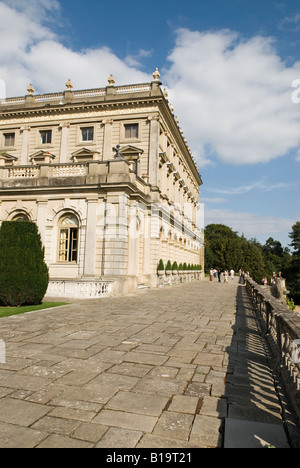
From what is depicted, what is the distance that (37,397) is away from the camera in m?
3.68

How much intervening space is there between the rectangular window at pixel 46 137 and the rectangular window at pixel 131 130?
682cm

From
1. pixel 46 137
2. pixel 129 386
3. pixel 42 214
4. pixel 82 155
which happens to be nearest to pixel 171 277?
pixel 82 155

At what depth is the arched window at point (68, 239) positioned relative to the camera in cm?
1675

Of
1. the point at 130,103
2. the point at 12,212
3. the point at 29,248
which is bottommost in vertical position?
the point at 29,248

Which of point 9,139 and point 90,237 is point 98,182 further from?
point 9,139

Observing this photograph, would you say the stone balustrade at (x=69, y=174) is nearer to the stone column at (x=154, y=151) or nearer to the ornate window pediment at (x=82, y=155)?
the stone column at (x=154, y=151)

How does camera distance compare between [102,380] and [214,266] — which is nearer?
[102,380]

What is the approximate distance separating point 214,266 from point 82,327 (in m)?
61.3

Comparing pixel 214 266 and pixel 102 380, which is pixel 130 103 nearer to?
pixel 102 380

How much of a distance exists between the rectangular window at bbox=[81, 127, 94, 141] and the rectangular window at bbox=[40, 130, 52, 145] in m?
2.97

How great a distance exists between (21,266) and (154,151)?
15450mm

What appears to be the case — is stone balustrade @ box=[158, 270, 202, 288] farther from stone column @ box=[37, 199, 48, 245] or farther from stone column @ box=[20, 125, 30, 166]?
stone column @ box=[20, 125, 30, 166]

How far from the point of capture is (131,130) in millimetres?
25062
